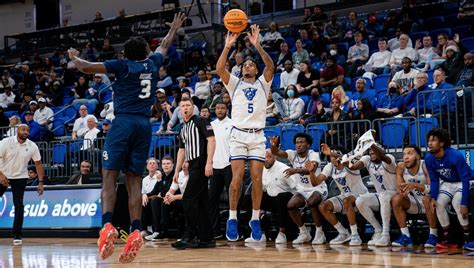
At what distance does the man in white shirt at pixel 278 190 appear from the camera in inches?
416

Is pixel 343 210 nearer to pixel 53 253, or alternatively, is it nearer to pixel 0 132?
pixel 53 253

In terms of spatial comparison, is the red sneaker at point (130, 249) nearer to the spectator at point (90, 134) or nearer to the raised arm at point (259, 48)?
the raised arm at point (259, 48)

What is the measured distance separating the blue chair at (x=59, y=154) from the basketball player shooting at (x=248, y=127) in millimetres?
7657

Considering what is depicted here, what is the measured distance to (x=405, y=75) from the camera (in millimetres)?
13477

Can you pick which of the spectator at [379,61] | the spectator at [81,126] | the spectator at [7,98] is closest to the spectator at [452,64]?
the spectator at [379,61]

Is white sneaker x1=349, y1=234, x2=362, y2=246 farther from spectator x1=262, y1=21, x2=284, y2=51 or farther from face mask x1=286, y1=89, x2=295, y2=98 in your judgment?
spectator x1=262, y1=21, x2=284, y2=51

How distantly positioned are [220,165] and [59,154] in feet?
20.8

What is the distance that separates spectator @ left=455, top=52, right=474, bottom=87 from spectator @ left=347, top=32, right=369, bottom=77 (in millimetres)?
4139

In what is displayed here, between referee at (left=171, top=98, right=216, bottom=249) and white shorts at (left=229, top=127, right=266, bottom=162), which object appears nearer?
white shorts at (left=229, top=127, right=266, bottom=162)

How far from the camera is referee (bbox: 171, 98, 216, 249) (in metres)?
9.39

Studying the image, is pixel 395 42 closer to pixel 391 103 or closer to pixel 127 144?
pixel 391 103

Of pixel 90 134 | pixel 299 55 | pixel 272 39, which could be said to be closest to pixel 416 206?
pixel 299 55

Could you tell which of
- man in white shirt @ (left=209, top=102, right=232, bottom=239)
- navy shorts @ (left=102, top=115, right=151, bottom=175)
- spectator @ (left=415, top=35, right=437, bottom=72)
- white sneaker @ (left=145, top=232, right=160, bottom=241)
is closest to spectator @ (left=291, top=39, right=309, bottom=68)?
spectator @ (left=415, top=35, right=437, bottom=72)

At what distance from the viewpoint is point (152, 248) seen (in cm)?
987
